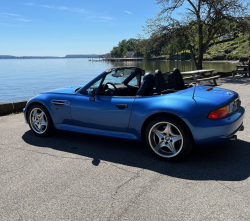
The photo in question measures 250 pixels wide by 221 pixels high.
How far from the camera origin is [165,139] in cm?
383

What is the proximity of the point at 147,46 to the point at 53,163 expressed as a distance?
18.9 m

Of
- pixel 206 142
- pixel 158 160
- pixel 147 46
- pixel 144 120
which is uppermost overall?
pixel 147 46

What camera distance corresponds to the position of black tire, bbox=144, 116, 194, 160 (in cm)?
366

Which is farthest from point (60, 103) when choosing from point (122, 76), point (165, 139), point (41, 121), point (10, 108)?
point (10, 108)

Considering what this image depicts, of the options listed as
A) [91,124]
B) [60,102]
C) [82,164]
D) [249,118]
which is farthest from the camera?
[249,118]

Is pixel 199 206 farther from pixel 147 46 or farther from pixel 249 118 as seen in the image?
pixel 147 46

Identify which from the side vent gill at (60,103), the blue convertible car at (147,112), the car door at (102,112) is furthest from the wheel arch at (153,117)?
the side vent gill at (60,103)

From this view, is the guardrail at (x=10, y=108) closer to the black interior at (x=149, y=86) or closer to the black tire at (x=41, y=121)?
the black tire at (x=41, y=121)

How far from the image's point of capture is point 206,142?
3623mm

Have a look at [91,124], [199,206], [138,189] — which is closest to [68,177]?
[138,189]

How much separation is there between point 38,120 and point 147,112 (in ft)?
7.87

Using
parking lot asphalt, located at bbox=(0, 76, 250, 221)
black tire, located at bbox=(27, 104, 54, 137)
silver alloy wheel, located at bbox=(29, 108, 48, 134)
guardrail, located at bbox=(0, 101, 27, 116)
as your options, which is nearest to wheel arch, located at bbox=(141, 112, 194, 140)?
parking lot asphalt, located at bbox=(0, 76, 250, 221)

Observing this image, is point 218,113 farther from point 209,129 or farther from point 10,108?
point 10,108

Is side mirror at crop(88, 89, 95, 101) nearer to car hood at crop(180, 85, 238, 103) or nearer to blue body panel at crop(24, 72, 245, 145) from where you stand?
blue body panel at crop(24, 72, 245, 145)
